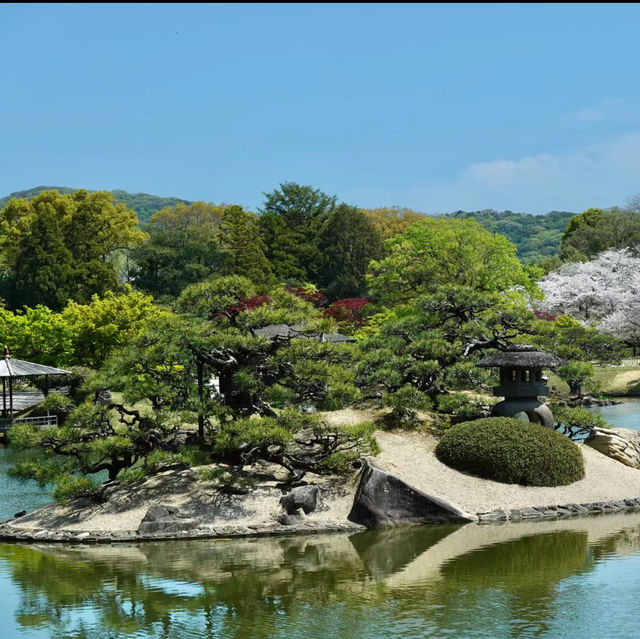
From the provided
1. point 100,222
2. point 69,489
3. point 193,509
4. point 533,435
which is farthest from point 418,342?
point 100,222

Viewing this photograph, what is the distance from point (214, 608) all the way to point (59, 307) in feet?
151

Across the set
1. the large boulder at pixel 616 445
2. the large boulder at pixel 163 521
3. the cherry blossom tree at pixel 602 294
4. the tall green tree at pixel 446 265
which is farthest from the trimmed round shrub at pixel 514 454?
the cherry blossom tree at pixel 602 294

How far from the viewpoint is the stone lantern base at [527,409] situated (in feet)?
63.8

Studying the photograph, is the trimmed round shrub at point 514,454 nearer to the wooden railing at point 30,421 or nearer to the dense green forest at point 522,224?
the wooden railing at point 30,421

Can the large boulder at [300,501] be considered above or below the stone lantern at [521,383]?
below

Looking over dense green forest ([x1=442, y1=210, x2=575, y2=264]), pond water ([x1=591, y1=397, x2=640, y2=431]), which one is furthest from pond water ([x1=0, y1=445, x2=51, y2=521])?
dense green forest ([x1=442, y1=210, x2=575, y2=264])

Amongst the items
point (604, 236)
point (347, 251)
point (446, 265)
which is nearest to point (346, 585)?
point (446, 265)

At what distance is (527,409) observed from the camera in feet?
63.9

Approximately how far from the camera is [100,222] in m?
60.9

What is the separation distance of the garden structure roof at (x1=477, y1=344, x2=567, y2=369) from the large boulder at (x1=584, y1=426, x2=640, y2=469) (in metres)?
2.00

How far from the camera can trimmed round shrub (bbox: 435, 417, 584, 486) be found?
17.3 metres

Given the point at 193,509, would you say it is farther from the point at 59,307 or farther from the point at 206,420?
the point at 59,307

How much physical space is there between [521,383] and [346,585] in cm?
829

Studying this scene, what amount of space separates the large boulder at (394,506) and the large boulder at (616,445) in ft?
17.4
